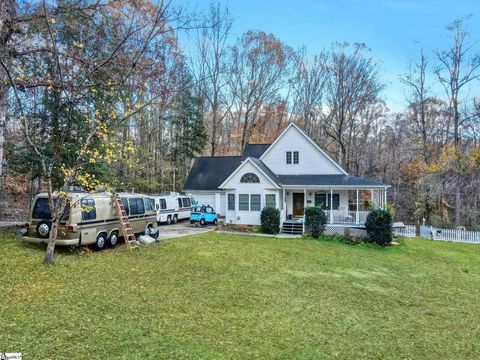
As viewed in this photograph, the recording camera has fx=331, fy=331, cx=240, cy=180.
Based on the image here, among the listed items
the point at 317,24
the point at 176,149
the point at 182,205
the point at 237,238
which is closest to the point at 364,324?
the point at 237,238

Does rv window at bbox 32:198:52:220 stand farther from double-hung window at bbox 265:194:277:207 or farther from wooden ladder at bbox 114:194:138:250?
double-hung window at bbox 265:194:277:207

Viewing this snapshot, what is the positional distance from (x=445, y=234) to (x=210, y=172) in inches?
708

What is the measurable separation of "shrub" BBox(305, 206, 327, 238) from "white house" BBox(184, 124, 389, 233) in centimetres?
99

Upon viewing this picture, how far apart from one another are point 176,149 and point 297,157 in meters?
16.1

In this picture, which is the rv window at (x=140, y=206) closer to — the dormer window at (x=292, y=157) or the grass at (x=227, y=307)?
the grass at (x=227, y=307)

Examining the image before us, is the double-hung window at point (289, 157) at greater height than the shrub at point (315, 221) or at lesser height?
greater

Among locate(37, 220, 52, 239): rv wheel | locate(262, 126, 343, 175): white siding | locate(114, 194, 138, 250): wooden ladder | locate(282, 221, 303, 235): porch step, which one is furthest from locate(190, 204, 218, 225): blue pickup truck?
locate(37, 220, 52, 239): rv wheel

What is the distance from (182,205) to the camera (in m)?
25.0

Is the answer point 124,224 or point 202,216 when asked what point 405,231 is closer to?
point 202,216

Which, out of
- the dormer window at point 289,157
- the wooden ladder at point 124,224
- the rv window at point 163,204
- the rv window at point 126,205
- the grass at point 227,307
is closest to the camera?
the grass at point 227,307

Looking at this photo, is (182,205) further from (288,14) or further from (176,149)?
(288,14)

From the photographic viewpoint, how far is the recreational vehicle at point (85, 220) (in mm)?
10906

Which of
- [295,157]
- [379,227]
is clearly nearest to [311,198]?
[295,157]

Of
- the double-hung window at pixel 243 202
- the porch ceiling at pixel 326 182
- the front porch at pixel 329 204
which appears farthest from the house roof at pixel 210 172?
the front porch at pixel 329 204
